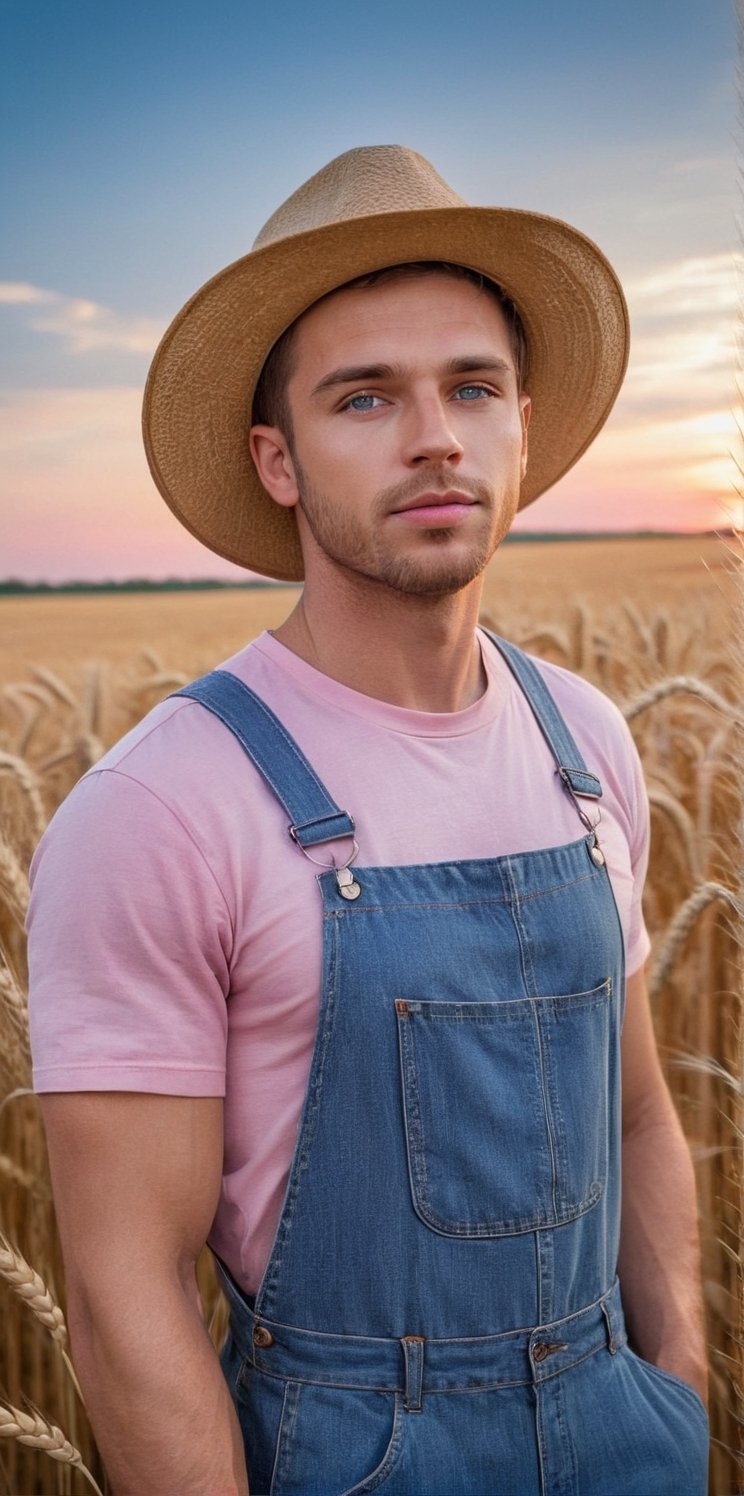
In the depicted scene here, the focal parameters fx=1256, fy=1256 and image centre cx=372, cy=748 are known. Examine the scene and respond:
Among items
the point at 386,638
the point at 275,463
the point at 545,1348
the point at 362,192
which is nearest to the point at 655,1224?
the point at 545,1348

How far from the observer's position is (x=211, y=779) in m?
1.32

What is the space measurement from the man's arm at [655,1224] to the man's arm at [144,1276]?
0.64 meters

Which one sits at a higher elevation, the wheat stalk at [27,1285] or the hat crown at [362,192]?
the hat crown at [362,192]

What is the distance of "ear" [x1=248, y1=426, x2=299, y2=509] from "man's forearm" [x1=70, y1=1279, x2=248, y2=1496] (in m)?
0.92

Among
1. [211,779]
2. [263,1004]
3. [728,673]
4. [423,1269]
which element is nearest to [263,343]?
[211,779]

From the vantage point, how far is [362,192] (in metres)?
1.47

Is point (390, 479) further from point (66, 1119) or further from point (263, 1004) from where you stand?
point (66, 1119)

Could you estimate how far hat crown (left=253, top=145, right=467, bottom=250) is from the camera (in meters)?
1.45

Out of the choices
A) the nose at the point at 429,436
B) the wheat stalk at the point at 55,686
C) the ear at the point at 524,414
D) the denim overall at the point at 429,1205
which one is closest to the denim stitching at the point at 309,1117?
the denim overall at the point at 429,1205

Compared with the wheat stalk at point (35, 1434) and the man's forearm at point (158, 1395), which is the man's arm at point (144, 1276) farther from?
the wheat stalk at point (35, 1434)

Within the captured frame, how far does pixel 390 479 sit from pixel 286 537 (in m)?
0.47

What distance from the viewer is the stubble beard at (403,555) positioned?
1390mm

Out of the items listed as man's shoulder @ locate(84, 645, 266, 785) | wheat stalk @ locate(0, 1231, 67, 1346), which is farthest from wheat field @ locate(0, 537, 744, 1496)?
man's shoulder @ locate(84, 645, 266, 785)

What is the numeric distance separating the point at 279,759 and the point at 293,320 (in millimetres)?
558
